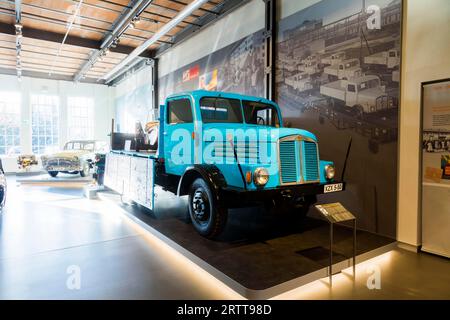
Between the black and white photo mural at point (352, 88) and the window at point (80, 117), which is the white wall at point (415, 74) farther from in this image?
the window at point (80, 117)

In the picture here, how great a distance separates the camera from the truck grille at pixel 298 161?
323 centimetres

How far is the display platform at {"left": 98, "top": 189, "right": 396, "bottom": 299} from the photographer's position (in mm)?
2496

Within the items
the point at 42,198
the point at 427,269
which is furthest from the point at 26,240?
the point at 427,269

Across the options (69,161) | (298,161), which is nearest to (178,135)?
(298,161)

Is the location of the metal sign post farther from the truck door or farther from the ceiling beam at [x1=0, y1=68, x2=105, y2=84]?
the ceiling beam at [x1=0, y1=68, x2=105, y2=84]

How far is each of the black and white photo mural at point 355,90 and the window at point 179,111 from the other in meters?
2.04

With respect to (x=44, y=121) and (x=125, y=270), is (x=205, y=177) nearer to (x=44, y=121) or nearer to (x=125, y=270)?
(x=125, y=270)

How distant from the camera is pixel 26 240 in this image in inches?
145

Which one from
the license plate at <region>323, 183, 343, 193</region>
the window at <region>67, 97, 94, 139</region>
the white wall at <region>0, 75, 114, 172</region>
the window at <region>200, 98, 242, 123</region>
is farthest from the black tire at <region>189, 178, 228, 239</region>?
the window at <region>67, 97, 94, 139</region>

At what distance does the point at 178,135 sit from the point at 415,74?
3.09 m

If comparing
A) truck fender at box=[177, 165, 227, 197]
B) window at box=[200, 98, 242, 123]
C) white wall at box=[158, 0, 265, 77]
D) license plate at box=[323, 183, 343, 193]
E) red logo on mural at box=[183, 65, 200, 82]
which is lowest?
license plate at box=[323, 183, 343, 193]

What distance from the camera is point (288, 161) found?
10.7ft
